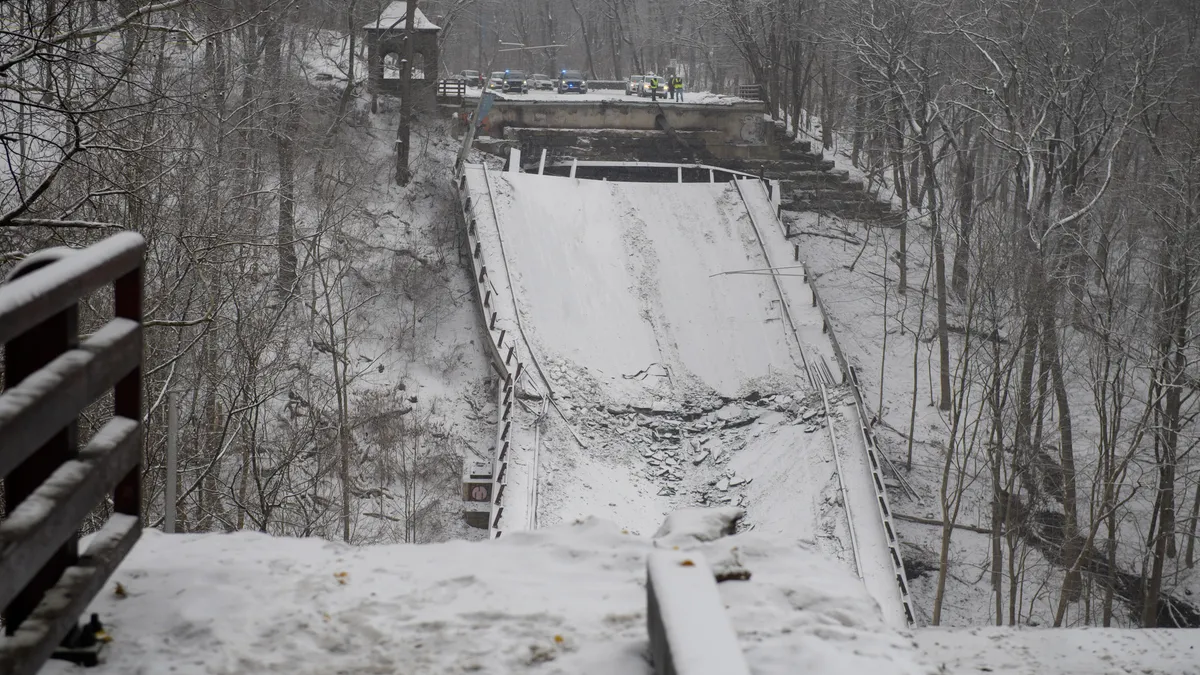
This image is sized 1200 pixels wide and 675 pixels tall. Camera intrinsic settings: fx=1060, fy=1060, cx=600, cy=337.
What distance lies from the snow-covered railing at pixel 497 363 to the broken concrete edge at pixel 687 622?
37.8 ft

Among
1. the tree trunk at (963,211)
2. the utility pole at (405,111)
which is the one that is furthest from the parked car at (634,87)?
Answer: the tree trunk at (963,211)

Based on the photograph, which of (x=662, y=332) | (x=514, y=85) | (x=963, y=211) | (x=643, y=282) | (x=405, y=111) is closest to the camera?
(x=662, y=332)

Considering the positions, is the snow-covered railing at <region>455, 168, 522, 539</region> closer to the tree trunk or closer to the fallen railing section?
the fallen railing section

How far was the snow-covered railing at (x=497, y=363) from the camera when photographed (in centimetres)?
1606

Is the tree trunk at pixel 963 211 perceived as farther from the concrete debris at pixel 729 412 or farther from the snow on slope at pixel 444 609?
the snow on slope at pixel 444 609

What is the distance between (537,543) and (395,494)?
16.7 metres

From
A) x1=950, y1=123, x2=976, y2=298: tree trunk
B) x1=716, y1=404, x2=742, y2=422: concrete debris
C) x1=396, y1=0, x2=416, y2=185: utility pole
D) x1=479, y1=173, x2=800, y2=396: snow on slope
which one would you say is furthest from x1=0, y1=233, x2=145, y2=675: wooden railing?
x1=396, y1=0, x2=416, y2=185: utility pole

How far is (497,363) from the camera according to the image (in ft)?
66.3

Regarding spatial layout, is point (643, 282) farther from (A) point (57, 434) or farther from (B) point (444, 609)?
(A) point (57, 434)

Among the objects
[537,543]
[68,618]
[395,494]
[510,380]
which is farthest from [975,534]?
[68,618]

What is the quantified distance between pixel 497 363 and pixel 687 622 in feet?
57.2

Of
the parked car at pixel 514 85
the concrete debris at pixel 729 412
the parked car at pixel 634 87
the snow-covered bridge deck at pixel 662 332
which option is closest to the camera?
the snow-covered bridge deck at pixel 662 332

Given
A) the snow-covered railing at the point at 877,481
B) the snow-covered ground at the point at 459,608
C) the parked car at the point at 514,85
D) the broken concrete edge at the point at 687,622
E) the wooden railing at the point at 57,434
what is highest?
the parked car at the point at 514,85

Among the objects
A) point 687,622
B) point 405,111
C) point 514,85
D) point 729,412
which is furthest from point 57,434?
point 514,85
